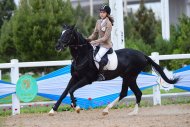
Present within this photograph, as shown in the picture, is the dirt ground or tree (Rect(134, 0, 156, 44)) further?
tree (Rect(134, 0, 156, 44))

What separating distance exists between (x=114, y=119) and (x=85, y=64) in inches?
59.0

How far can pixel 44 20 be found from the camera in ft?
82.5

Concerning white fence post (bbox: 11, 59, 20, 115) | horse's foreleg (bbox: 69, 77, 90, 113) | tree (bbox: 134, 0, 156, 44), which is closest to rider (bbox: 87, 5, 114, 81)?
horse's foreleg (bbox: 69, 77, 90, 113)

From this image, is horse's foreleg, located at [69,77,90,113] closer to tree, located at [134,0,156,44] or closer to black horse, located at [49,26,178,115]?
black horse, located at [49,26,178,115]

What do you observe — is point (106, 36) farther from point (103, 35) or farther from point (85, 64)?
point (85, 64)

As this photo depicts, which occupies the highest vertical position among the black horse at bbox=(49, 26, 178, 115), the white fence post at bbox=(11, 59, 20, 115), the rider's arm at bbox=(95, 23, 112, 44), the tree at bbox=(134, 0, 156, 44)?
the rider's arm at bbox=(95, 23, 112, 44)

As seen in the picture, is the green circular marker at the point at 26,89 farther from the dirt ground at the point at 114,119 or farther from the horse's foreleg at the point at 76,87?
the horse's foreleg at the point at 76,87

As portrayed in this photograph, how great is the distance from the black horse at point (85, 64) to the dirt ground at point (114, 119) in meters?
0.40

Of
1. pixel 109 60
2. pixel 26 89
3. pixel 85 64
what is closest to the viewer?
pixel 85 64

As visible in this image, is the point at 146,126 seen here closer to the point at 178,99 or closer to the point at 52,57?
the point at 178,99

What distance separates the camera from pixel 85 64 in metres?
11.8

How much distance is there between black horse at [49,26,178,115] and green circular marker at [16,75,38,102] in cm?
240

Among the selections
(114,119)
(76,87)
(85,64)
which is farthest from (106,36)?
(114,119)

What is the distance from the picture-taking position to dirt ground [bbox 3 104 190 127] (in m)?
10.3
